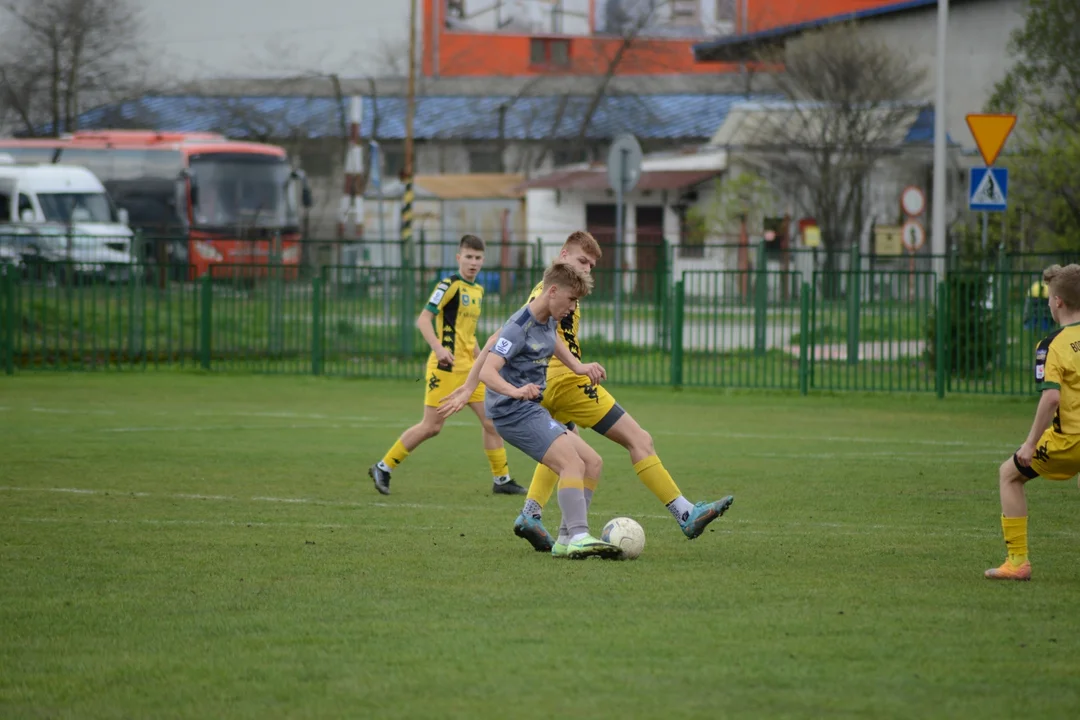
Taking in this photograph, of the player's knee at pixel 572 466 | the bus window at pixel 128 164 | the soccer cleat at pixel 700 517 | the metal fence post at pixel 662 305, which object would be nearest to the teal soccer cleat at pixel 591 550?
the player's knee at pixel 572 466

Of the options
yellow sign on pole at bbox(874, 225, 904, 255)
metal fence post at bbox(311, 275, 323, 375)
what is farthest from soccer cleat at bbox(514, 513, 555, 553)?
yellow sign on pole at bbox(874, 225, 904, 255)

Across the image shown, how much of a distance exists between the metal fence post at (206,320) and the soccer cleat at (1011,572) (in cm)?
1813

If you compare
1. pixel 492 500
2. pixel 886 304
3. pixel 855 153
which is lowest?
pixel 492 500

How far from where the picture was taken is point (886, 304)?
857 inches

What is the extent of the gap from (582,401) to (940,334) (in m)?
12.8

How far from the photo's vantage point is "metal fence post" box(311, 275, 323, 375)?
79.3 ft

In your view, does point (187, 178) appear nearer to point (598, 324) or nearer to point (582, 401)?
point (598, 324)

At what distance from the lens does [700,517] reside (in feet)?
29.1

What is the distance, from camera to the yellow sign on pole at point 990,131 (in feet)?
66.1

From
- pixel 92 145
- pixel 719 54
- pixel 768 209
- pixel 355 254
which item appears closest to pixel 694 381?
pixel 355 254

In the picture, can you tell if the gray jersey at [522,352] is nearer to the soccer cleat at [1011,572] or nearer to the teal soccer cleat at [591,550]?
the teal soccer cleat at [591,550]

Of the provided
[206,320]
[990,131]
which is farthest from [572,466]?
[206,320]

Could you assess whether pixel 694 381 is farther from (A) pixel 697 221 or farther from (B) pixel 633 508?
(A) pixel 697 221

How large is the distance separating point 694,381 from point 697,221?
24306 mm
